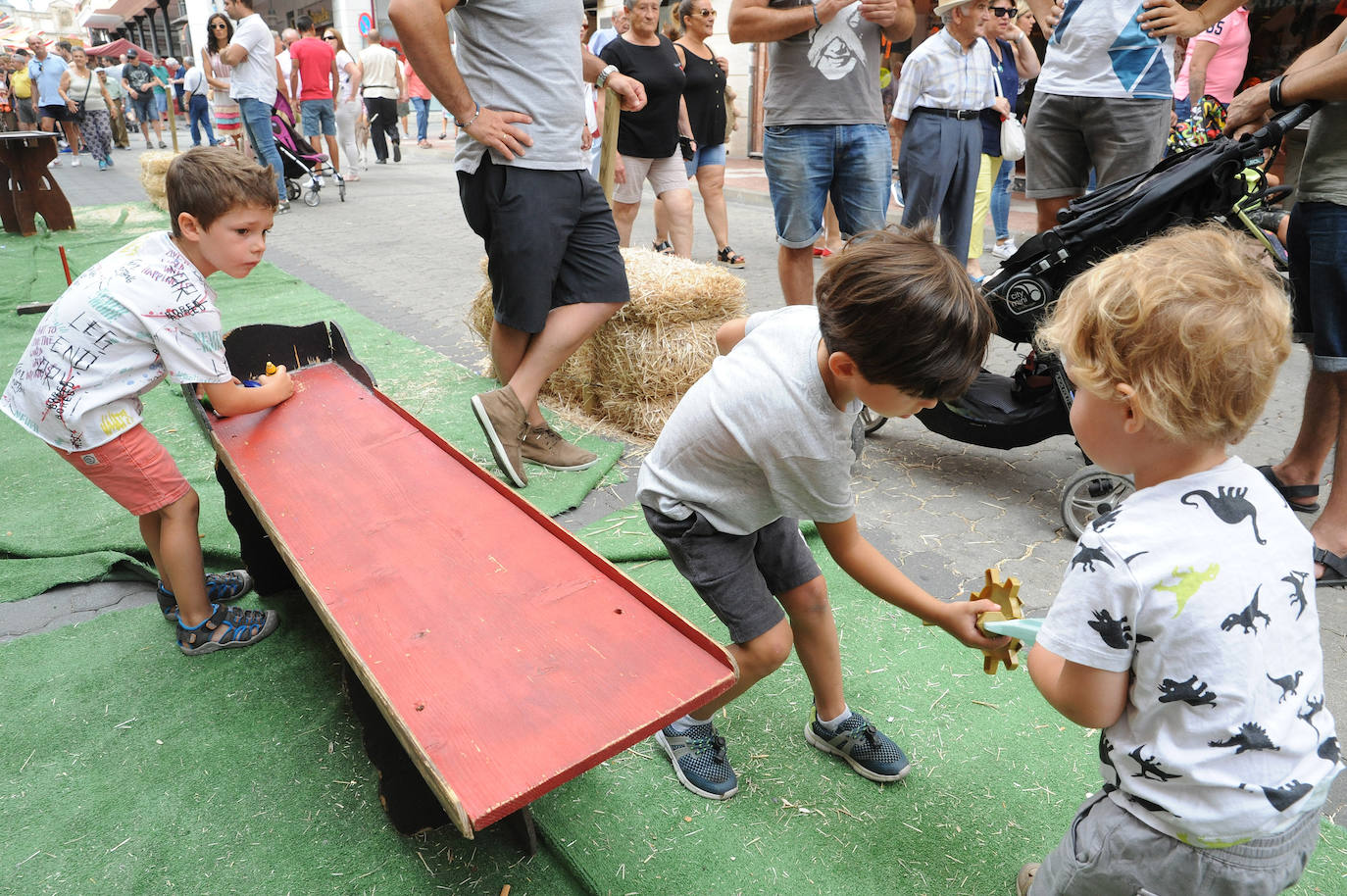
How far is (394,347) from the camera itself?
5.30 meters

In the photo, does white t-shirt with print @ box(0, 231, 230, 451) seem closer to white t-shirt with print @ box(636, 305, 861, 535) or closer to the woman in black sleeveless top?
white t-shirt with print @ box(636, 305, 861, 535)

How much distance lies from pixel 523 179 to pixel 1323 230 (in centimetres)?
262

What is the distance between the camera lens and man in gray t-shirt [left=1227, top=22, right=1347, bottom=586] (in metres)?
2.59

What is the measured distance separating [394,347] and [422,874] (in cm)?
403

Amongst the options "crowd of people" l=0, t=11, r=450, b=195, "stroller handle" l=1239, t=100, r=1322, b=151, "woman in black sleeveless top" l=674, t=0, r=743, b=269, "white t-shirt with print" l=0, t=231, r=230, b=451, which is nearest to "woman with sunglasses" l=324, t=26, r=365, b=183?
"crowd of people" l=0, t=11, r=450, b=195

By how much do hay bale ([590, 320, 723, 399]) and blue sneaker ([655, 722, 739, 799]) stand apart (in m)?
2.16

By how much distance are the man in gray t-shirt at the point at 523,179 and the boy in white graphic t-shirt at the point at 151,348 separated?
96 centimetres

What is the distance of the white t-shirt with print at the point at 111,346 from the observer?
2127 mm

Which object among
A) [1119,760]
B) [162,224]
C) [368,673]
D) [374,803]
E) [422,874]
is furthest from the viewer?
[162,224]

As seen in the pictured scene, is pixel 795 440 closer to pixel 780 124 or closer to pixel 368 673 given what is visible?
pixel 368 673

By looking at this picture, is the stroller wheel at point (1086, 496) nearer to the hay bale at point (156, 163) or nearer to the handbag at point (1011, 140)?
the handbag at point (1011, 140)

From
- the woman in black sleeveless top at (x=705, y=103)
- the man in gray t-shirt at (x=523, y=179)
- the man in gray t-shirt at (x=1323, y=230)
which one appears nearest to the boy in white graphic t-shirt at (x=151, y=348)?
the man in gray t-shirt at (x=523, y=179)

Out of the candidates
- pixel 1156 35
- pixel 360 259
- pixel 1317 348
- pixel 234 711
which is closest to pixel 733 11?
pixel 1156 35

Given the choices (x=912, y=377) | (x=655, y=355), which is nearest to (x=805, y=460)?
(x=912, y=377)
